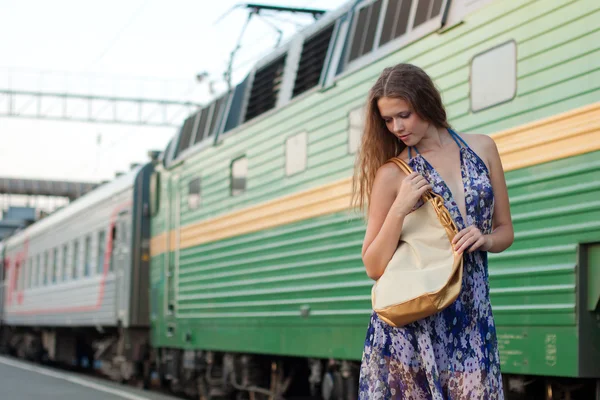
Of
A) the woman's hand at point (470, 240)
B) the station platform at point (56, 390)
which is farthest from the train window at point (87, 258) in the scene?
the woman's hand at point (470, 240)

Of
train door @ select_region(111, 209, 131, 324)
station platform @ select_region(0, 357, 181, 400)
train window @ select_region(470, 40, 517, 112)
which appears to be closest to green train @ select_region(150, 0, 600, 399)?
train window @ select_region(470, 40, 517, 112)

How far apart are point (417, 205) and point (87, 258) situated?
15.1m

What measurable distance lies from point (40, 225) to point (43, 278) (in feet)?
5.34

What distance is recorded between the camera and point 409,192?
2912 millimetres

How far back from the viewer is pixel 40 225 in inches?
896

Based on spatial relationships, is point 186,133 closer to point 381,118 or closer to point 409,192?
point 381,118

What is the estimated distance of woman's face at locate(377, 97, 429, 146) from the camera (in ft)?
9.73

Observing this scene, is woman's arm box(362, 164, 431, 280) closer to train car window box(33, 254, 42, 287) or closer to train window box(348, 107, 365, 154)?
train window box(348, 107, 365, 154)

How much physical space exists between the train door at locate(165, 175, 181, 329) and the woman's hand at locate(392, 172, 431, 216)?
980cm

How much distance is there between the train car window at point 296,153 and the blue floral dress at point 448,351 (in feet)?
19.9

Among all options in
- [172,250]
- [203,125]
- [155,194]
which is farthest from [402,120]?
[155,194]

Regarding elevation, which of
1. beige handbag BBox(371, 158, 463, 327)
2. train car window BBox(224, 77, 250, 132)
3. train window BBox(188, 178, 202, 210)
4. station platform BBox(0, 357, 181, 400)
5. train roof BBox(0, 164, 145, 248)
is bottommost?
station platform BBox(0, 357, 181, 400)

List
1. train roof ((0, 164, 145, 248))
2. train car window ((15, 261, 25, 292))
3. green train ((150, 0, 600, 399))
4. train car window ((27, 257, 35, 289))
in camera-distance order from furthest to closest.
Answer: train car window ((15, 261, 25, 292)) → train car window ((27, 257, 35, 289)) → train roof ((0, 164, 145, 248)) → green train ((150, 0, 600, 399))

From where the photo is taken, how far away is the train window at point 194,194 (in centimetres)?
1180
